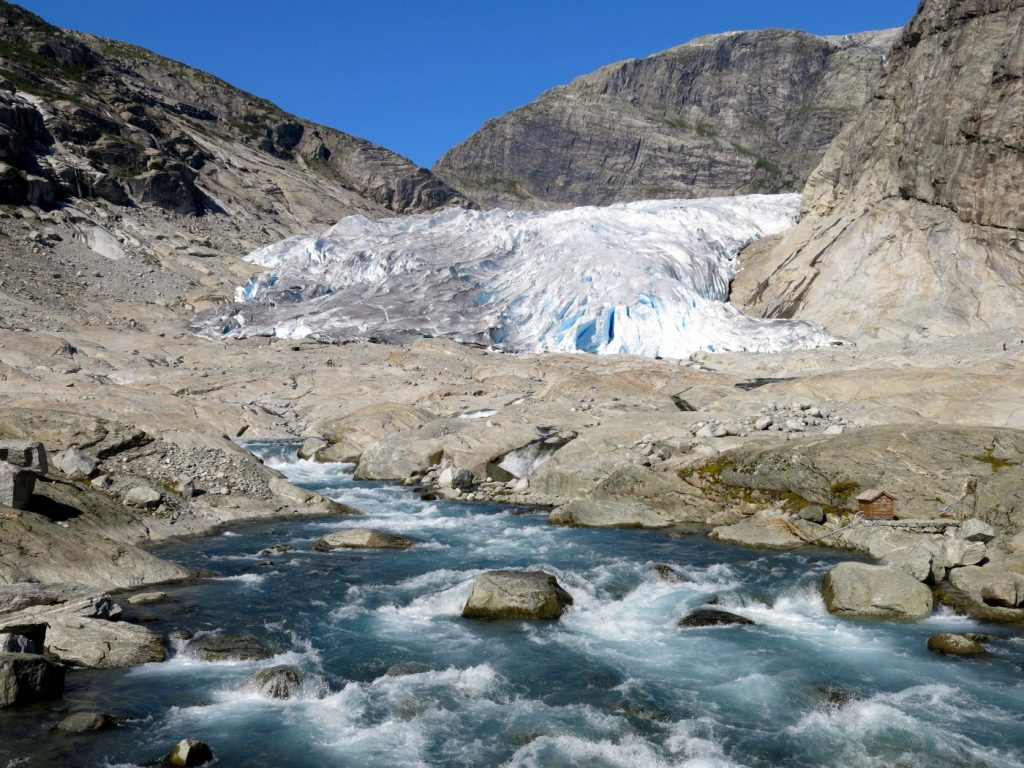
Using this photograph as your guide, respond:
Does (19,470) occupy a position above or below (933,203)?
below

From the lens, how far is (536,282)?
5088 cm

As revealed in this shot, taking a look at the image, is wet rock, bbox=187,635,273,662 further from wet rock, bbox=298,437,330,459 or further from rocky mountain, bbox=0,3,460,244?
rocky mountain, bbox=0,3,460,244

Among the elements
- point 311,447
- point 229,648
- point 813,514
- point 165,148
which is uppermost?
point 165,148

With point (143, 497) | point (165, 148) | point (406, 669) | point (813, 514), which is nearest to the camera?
point (406, 669)

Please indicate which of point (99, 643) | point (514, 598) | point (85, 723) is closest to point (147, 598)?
point (99, 643)

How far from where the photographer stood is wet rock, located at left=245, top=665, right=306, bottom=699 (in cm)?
960

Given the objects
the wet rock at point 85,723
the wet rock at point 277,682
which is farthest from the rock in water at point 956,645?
the wet rock at point 85,723

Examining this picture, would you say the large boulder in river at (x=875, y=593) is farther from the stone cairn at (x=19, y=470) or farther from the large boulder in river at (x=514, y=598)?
the stone cairn at (x=19, y=470)

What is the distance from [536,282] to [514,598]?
39.6 meters

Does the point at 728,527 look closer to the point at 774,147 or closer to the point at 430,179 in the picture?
the point at 430,179

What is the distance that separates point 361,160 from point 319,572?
106103 millimetres

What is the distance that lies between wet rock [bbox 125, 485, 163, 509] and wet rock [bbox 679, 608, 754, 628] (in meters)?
11.3

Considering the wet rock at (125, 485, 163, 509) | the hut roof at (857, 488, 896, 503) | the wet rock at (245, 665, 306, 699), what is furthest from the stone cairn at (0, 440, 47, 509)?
the hut roof at (857, 488, 896, 503)

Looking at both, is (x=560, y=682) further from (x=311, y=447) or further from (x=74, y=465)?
(x=311, y=447)
